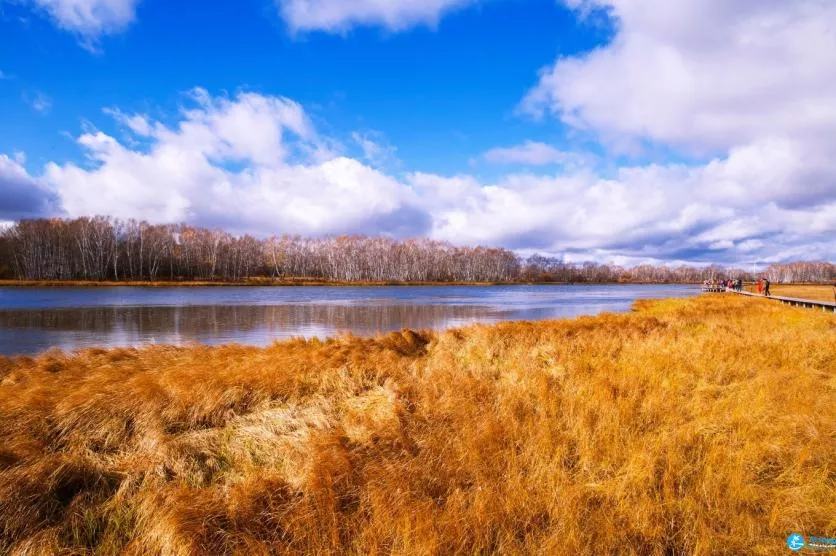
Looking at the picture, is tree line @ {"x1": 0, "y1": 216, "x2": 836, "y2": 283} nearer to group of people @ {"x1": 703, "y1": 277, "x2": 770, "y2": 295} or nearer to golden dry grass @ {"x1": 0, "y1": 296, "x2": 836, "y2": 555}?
group of people @ {"x1": 703, "y1": 277, "x2": 770, "y2": 295}

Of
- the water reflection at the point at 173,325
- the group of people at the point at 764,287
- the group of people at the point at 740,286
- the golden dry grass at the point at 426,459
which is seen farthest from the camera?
the group of people at the point at 740,286

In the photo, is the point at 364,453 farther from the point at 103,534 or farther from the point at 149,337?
the point at 149,337

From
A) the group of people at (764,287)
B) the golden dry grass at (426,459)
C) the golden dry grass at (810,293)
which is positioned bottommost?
the golden dry grass at (810,293)

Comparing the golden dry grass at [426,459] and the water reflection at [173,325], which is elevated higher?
the golden dry grass at [426,459]

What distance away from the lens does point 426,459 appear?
4781 millimetres

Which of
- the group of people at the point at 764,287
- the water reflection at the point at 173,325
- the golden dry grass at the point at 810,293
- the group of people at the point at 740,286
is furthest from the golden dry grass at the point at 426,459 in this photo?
the group of people at the point at 740,286

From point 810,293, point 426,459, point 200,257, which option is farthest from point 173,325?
point 200,257

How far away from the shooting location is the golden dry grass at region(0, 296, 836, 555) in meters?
3.55

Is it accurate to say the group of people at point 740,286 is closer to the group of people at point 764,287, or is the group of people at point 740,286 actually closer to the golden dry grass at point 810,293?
the group of people at point 764,287

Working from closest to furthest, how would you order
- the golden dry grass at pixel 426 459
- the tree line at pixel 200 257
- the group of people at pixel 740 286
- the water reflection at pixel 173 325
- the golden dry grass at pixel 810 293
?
the golden dry grass at pixel 426 459, the water reflection at pixel 173 325, the golden dry grass at pixel 810 293, the group of people at pixel 740 286, the tree line at pixel 200 257

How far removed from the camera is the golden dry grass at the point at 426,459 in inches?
140

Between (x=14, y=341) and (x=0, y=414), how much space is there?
13.0 meters

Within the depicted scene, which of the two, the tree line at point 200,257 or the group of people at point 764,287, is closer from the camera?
the group of people at point 764,287

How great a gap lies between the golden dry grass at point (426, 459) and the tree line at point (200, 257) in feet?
304
